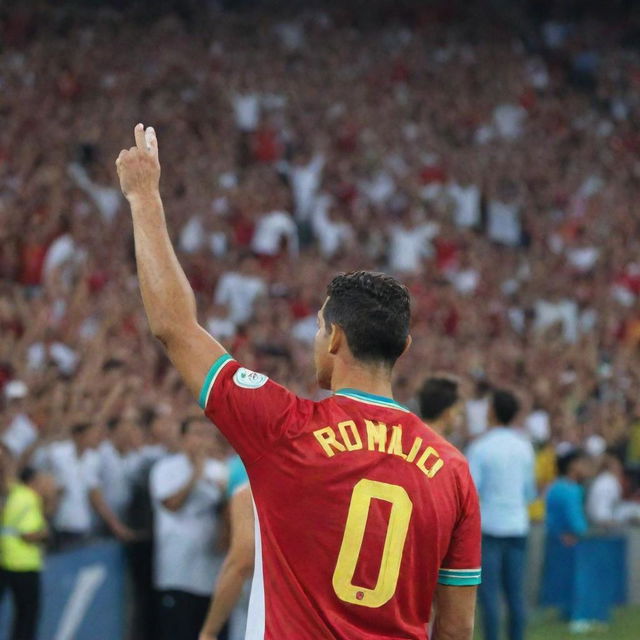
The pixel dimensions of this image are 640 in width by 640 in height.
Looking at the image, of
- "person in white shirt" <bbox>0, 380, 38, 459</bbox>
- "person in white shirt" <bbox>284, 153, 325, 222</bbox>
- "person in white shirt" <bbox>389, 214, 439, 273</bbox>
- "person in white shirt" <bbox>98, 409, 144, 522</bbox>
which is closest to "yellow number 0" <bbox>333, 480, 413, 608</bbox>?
"person in white shirt" <bbox>98, 409, 144, 522</bbox>

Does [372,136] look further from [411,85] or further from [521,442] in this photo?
[521,442]

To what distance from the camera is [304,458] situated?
316cm

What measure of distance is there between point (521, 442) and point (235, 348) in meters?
4.41

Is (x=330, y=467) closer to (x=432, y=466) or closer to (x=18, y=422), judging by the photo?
(x=432, y=466)

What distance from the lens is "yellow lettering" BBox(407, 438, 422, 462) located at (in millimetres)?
3252

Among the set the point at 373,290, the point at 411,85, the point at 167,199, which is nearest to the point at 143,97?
the point at 167,199

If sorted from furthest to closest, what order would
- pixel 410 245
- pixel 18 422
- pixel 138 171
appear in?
pixel 410 245 → pixel 18 422 → pixel 138 171

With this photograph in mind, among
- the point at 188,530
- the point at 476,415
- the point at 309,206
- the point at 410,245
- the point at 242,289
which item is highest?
the point at 309,206

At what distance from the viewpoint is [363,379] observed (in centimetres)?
331

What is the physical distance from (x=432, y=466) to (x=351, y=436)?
0.69ft

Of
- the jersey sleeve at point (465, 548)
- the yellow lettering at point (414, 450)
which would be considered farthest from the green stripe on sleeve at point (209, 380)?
the jersey sleeve at point (465, 548)

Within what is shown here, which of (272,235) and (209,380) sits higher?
(272,235)

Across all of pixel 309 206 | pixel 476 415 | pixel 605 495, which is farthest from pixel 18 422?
pixel 309 206

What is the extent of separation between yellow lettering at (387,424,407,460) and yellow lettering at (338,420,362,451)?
0.08 m
